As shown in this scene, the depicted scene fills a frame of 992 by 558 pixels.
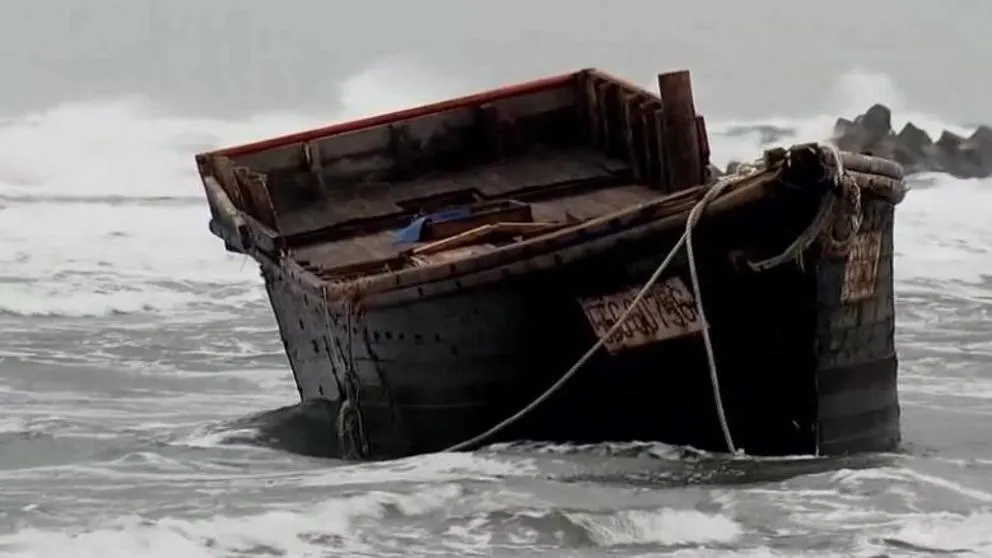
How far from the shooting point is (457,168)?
39.6 feet

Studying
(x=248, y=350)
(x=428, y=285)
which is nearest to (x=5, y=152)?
(x=248, y=350)

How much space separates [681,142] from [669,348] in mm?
2851

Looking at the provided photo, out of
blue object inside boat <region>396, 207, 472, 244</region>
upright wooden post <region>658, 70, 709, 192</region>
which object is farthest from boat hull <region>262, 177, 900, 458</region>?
upright wooden post <region>658, 70, 709, 192</region>

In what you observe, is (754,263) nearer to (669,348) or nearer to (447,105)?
(669,348)

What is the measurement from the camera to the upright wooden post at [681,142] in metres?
9.87

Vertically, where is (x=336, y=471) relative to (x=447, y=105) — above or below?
below

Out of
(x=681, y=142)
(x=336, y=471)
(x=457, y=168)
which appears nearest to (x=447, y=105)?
(x=457, y=168)

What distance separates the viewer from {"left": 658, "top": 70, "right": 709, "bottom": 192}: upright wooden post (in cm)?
987

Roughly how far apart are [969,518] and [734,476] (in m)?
1.05

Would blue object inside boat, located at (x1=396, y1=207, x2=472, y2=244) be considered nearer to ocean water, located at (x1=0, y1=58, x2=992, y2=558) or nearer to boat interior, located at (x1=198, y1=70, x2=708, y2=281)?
boat interior, located at (x1=198, y1=70, x2=708, y2=281)

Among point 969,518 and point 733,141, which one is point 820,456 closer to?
point 969,518

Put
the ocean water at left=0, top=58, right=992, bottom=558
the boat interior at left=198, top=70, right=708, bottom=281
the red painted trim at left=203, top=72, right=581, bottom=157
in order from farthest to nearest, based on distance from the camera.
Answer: the red painted trim at left=203, top=72, right=581, bottom=157 < the boat interior at left=198, top=70, right=708, bottom=281 < the ocean water at left=0, top=58, right=992, bottom=558

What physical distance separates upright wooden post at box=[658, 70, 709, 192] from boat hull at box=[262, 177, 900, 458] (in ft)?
6.98

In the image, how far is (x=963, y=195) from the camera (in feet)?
95.6
